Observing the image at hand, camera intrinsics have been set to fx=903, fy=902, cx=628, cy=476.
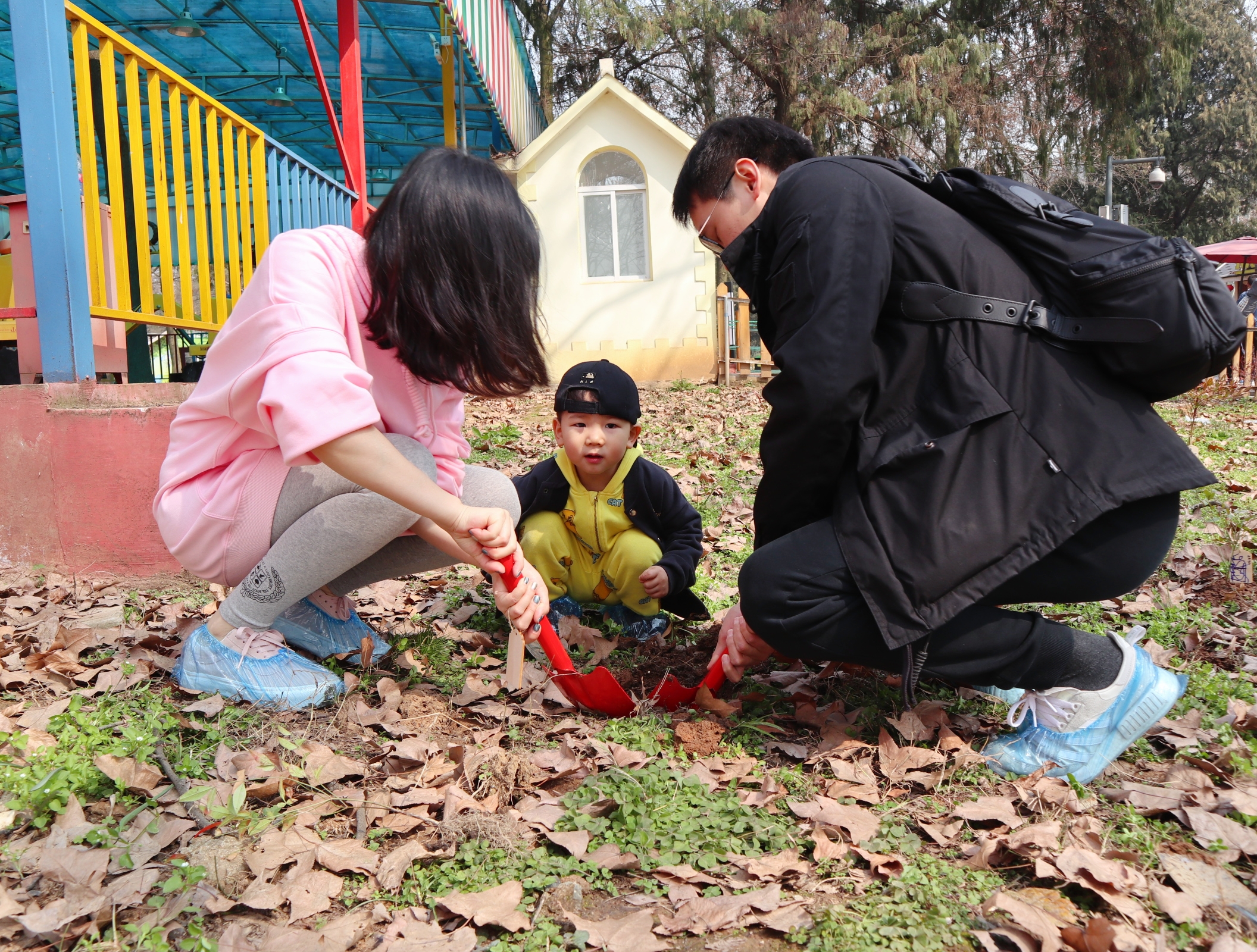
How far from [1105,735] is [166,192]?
151 inches

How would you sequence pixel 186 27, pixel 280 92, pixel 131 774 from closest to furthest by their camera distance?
pixel 131 774 < pixel 186 27 < pixel 280 92

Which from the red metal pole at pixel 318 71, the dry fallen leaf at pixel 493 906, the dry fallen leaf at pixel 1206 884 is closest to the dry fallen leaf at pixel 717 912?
the dry fallen leaf at pixel 493 906

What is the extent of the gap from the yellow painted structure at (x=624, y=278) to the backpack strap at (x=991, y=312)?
11.2 m

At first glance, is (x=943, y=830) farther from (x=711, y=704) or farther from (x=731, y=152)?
(x=731, y=152)

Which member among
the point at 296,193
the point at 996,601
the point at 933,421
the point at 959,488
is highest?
the point at 296,193

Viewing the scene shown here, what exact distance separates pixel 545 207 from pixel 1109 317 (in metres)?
12.2

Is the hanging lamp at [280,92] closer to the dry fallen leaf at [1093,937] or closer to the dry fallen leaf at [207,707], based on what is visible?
the dry fallen leaf at [207,707]

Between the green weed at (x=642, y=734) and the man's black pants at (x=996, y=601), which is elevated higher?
the man's black pants at (x=996, y=601)

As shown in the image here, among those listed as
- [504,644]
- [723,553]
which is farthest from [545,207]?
[504,644]

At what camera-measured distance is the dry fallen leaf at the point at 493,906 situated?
1.49 metres

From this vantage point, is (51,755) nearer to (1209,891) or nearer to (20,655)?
(20,655)

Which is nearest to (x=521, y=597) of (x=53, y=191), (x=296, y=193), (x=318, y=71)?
(x=53, y=191)

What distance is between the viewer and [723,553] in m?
3.79

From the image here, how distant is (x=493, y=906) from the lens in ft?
5.02
